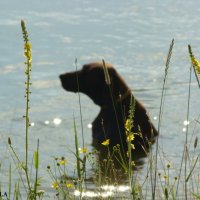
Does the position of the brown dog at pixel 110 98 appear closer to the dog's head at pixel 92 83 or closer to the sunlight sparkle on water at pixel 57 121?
the dog's head at pixel 92 83

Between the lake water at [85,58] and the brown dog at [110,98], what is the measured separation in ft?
0.83

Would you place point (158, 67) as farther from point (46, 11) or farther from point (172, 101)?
point (46, 11)

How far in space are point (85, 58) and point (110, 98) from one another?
241 centimetres

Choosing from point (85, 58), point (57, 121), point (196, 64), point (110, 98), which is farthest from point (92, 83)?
point (196, 64)

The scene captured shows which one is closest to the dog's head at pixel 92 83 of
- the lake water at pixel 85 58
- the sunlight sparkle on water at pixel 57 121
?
the lake water at pixel 85 58

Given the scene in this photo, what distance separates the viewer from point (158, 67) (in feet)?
43.9

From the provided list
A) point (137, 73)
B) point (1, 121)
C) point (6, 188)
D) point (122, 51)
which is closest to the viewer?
point (6, 188)

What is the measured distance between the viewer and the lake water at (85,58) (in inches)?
404

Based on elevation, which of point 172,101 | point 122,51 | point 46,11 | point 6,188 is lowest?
point 6,188

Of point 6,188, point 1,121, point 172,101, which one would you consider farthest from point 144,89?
point 6,188

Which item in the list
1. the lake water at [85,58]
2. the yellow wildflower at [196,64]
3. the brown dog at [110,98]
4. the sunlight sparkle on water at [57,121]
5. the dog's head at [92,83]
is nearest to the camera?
the yellow wildflower at [196,64]

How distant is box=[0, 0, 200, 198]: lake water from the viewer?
10258 millimetres

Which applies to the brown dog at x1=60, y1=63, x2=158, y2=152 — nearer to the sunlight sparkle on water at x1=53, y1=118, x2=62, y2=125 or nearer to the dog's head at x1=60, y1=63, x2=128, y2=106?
the dog's head at x1=60, y1=63, x2=128, y2=106

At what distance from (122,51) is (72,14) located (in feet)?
10.4
